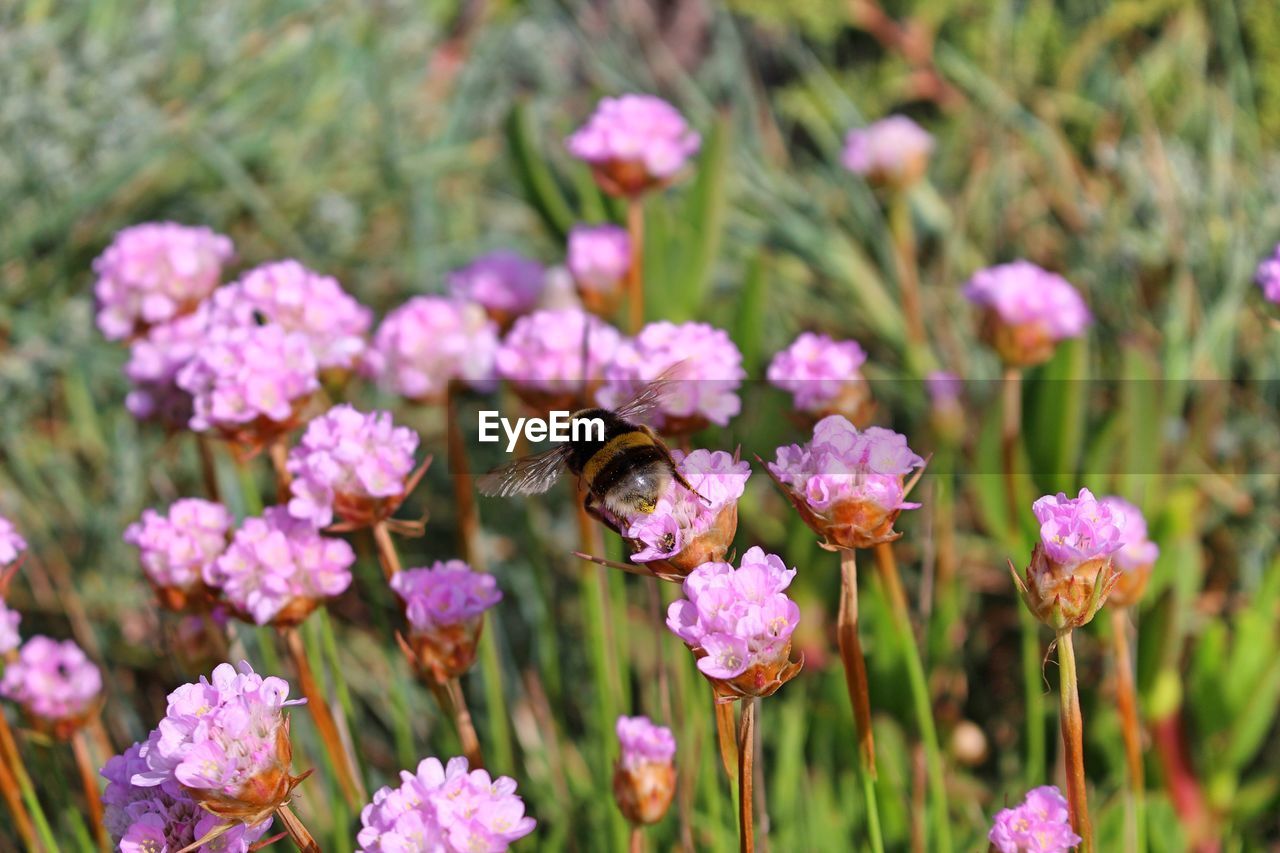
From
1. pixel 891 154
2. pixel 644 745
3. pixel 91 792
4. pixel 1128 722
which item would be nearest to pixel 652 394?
pixel 644 745

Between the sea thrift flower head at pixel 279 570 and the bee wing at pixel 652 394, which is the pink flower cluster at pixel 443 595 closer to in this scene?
the sea thrift flower head at pixel 279 570

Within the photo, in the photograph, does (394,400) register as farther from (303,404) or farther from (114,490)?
(303,404)

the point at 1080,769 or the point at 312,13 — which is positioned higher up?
the point at 312,13

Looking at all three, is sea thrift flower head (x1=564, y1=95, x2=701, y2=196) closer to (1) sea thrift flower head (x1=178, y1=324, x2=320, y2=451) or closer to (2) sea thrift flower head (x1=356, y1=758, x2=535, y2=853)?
(1) sea thrift flower head (x1=178, y1=324, x2=320, y2=451)

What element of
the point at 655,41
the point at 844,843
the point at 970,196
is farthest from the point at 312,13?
the point at 844,843

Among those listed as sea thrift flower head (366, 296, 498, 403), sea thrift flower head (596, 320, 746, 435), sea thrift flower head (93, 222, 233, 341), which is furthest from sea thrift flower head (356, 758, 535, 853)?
sea thrift flower head (93, 222, 233, 341)

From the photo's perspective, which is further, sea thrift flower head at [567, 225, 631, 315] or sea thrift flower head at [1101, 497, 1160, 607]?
sea thrift flower head at [567, 225, 631, 315]
